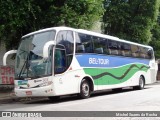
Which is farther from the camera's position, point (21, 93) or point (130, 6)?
point (130, 6)

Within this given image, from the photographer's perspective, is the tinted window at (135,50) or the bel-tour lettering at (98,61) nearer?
the bel-tour lettering at (98,61)

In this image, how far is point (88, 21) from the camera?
21.4m

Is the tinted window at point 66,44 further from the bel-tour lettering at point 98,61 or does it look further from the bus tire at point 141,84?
the bus tire at point 141,84

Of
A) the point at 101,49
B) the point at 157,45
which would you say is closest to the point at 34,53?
the point at 101,49

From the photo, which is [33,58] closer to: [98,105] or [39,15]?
[98,105]

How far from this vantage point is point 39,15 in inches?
812

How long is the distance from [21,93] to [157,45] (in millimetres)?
23846

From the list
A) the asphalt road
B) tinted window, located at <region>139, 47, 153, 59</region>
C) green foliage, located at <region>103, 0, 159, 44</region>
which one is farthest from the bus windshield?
green foliage, located at <region>103, 0, 159, 44</region>

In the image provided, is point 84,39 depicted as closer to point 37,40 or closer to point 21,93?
point 37,40

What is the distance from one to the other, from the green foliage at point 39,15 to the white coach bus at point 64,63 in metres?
2.51

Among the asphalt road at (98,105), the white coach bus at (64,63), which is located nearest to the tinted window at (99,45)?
the white coach bus at (64,63)

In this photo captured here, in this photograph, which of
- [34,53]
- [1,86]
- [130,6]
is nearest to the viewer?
[34,53]

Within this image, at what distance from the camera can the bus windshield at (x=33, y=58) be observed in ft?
48.4

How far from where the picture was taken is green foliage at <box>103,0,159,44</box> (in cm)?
3014
